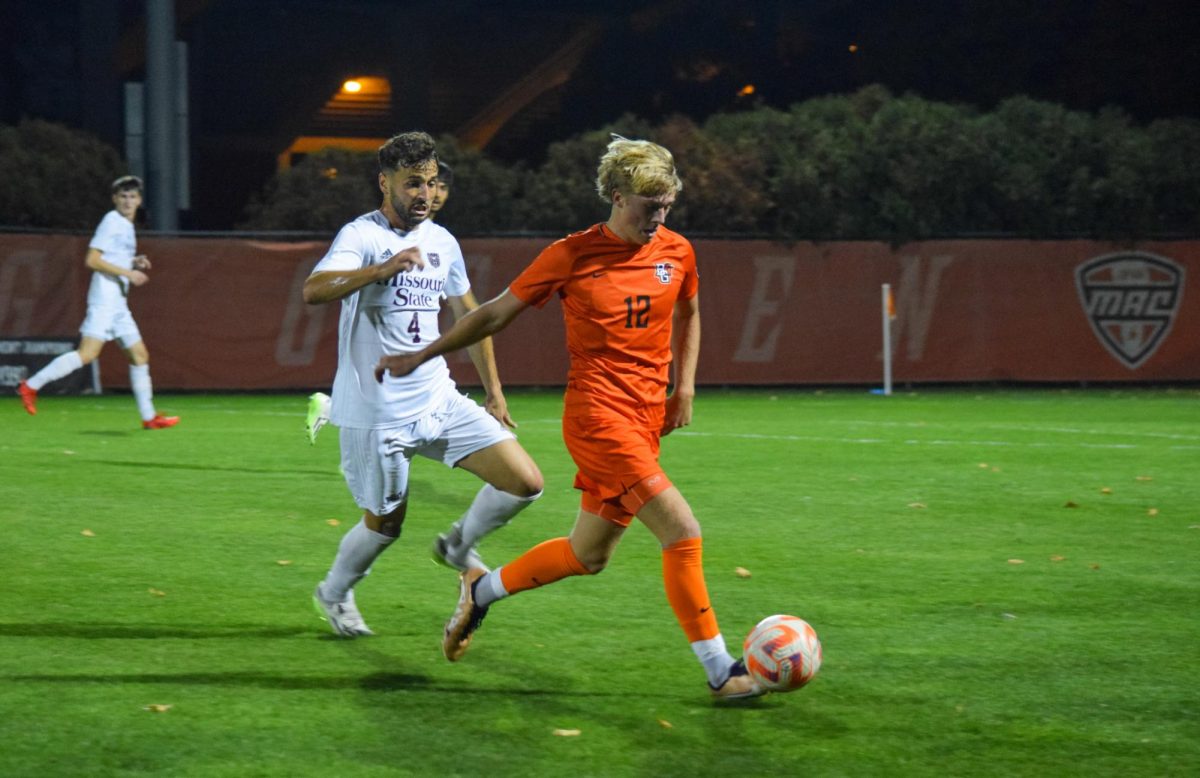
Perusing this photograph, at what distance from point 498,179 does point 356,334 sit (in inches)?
727

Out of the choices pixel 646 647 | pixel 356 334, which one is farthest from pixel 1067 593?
pixel 356 334

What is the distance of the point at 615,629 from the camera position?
6707mm

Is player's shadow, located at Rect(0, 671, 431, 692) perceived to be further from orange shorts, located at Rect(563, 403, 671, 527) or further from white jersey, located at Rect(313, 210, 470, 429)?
white jersey, located at Rect(313, 210, 470, 429)

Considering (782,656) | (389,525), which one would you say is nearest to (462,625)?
(389,525)

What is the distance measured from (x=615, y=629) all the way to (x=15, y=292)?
15.7 metres

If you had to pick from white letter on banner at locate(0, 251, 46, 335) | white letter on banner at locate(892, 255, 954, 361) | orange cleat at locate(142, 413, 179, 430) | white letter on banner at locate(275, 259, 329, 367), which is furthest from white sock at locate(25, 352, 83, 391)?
white letter on banner at locate(892, 255, 954, 361)

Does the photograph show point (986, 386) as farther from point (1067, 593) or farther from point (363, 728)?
point (363, 728)

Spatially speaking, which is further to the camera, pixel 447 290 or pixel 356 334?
pixel 447 290

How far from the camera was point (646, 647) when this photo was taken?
6.38m

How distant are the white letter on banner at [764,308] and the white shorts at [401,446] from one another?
52.3 feet

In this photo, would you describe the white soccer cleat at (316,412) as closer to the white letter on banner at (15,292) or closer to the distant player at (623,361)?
the distant player at (623,361)

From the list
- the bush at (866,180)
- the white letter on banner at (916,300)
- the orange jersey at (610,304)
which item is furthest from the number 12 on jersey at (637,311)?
the bush at (866,180)

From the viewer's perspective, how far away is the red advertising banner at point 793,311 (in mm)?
21109

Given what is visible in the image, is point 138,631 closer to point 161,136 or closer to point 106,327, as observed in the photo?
point 106,327
